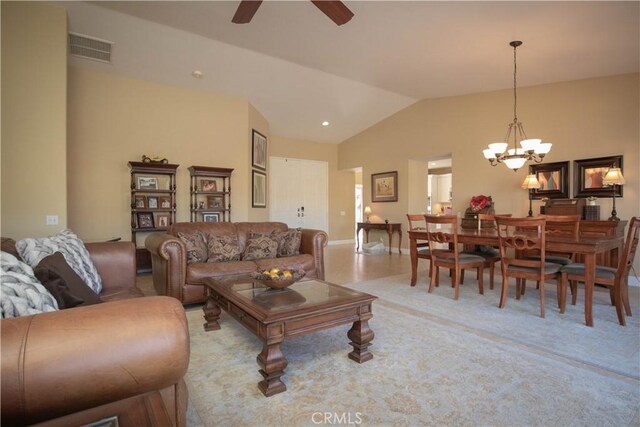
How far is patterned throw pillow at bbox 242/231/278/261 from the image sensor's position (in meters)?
3.82

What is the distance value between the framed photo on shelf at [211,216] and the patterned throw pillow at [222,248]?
6.74 ft

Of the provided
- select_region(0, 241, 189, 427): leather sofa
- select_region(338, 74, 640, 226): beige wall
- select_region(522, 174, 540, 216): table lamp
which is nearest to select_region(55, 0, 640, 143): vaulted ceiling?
select_region(338, 74, 640, 226): beige wall

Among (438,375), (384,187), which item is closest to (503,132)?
(384,187)

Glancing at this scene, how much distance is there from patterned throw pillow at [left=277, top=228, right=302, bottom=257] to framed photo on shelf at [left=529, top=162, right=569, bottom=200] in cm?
393

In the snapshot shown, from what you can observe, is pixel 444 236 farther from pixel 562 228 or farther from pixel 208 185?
pixel 208 185

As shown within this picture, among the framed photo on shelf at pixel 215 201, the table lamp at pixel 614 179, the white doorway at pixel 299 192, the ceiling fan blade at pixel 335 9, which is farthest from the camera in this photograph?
the white doorway at pixel 299 192

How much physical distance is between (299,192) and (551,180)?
554cm

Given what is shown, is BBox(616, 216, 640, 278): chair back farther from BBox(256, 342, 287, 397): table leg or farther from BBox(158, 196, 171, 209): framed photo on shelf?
BBox(158, 196, 171, 209): framed photo on shelf

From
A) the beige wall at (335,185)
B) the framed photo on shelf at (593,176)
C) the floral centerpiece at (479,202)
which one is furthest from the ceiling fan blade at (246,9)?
the beige wall at (335,185)

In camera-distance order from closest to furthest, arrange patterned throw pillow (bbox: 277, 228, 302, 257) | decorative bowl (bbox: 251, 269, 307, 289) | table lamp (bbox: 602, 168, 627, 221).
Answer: decorative bowl (bbox: 251, 269, 307, 289) → patterned throw pillow (bbox: 277, 228, 302, 257) → table lamp (bbox: 602, 168, 627, 221)

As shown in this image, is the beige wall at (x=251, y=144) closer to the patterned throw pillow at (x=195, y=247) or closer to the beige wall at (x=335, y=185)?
the beige wall at (x=335, y=185)

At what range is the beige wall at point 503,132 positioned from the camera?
4.44 metres

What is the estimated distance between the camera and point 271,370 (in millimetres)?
1773

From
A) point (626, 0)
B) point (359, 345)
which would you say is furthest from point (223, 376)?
point (626, 0)
